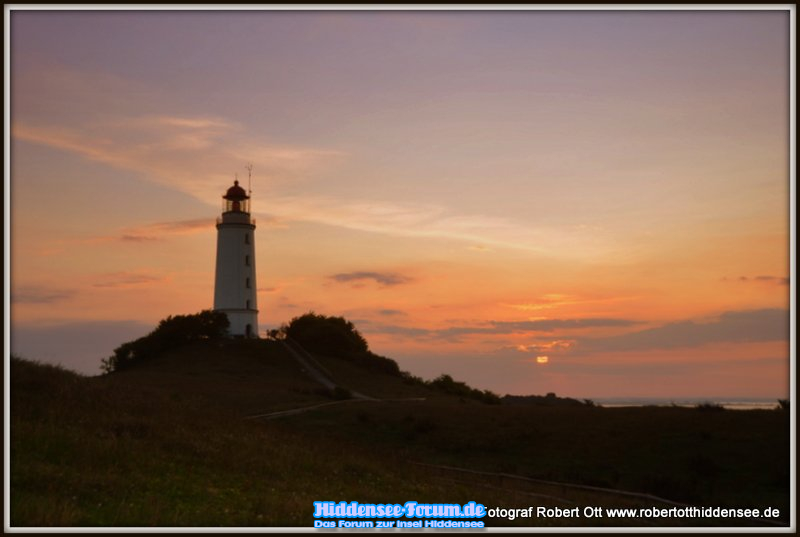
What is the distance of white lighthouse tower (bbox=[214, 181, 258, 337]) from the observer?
8219 cm

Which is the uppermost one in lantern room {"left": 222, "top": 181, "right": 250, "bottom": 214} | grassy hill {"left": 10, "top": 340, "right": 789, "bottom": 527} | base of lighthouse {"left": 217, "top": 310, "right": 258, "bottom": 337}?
lantern room {"left": 222, "top": 181, "right": 250, "bottom": 214}

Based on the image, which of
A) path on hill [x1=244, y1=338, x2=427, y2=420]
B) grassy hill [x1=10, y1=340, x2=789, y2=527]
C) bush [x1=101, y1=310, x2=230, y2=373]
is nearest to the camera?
grassy hill [x1=10, y1=340, x2=789, y2=527]

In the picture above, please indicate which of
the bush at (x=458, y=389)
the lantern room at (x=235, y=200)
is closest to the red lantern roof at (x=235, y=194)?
the lantern room at (x=235, y=200)

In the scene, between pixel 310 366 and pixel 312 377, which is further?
pixel 310 366

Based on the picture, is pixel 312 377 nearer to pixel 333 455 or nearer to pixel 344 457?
pixel 333 455

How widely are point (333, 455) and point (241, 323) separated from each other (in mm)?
56450

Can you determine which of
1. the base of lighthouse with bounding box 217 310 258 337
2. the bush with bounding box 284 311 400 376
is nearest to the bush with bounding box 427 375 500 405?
the bush with bounding box 284 311 400 376

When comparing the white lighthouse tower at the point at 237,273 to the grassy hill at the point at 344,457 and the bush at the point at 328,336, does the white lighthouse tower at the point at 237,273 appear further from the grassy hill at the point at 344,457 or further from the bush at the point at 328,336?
the grassy hill at the point at 344,457

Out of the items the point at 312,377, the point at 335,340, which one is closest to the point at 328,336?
the point at 335,340

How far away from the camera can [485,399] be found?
68.0m

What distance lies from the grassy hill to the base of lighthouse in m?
33.4

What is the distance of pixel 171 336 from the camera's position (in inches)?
3061

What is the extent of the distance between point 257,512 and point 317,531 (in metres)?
3.05

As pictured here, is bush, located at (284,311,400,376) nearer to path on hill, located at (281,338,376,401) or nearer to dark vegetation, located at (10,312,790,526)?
path on hill, located at (281,338,376,401)
